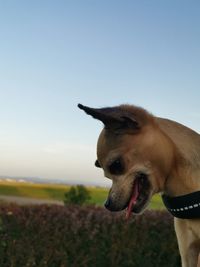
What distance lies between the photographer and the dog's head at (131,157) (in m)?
3.73

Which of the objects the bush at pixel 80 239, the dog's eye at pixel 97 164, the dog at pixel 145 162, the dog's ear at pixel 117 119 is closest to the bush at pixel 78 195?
the bush at pixel 80 239

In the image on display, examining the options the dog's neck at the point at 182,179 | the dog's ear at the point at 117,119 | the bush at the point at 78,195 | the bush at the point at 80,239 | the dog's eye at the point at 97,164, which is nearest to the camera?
the dog's ear at the point at 117,119

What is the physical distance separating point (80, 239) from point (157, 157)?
5.90 meters

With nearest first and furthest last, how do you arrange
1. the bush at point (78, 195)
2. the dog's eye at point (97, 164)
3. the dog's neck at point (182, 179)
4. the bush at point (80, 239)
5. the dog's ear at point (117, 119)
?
the dog's ear at point (117, 119)
the dog's neck at point (182, 179)
the dog's eye at point (97, 164)
the bush at point (80, 239)
the bush at point (78, 195)

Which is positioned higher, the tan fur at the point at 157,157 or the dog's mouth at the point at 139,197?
the tan fur at the point at 157,157

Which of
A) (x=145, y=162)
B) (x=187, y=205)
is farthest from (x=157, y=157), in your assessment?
(x=187, y=205)

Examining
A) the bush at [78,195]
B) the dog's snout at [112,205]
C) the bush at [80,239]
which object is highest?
the bush at [78,195]

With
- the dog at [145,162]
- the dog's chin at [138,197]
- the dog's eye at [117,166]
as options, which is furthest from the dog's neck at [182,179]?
the dog's eye at [117,166]

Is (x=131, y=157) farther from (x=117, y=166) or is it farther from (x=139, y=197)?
(x=139, y=197)

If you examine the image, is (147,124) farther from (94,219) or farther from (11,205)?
(11,205)

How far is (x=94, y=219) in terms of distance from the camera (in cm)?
974

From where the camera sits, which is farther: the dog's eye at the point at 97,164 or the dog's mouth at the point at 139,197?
the dog's eye at the point at 97,164

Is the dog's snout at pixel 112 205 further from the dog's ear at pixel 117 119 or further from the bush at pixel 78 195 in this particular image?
the bush at pixel 78 195

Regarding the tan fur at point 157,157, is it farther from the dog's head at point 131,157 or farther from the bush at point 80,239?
the bush at point 80,239
